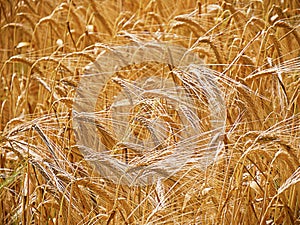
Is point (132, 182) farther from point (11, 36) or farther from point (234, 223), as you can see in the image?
point (11, 36)

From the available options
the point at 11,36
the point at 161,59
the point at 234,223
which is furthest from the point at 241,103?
the point at 11,36

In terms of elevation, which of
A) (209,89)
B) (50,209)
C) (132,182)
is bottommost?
(50,209)

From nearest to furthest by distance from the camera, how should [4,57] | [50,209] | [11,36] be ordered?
[50,209] → [4,57] → [11,36]

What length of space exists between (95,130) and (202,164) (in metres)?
0.36

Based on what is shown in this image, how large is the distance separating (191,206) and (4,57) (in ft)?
5.49

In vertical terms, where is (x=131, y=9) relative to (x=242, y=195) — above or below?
above

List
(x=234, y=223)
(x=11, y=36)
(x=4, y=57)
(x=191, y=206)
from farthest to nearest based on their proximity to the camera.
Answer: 1. (x=11, y=36)
2. (x=4, y=57)
3. (x=191, y=206)
4. (x=234, y=223)

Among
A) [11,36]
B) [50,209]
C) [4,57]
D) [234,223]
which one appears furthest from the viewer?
[11,36]

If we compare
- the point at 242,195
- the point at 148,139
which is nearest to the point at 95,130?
the point at 148,139

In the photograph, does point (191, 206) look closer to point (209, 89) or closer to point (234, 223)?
point (234, 223)

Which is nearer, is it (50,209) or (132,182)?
(132,182)

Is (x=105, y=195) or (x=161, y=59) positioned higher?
(x=161, y=59)

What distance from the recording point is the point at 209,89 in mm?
1496

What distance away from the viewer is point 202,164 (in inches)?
54.5
